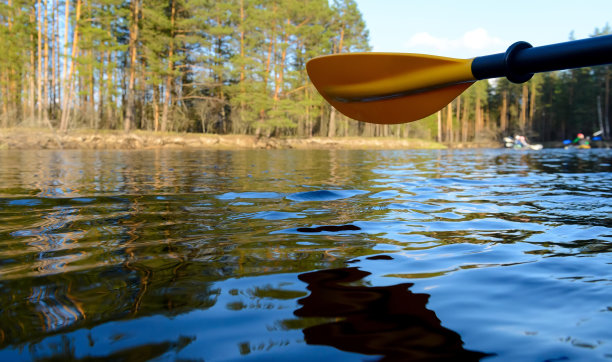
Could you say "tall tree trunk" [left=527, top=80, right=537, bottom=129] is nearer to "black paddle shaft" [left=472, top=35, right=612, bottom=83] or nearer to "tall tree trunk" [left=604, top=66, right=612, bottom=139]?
"tall tree trunk" [left=604, top=66, right=612, bottom=139]

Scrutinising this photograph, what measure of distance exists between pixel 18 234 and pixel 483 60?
2.89 meters

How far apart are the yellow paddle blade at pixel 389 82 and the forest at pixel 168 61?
926 inches

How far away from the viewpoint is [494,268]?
1980 mm

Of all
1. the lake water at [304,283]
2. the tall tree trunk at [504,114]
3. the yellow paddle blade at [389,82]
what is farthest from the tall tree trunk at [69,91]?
the tall tree trunk at [504,114]

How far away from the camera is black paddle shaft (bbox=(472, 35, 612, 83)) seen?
1.54 m

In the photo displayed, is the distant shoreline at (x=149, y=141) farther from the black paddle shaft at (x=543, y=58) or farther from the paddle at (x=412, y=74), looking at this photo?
the black paddle shaft at (x=543, y=58)

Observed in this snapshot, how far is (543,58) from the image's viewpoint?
1.68m

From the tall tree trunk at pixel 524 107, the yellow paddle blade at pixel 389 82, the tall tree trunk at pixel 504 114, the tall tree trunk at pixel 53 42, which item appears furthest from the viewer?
the tall tree trunk at pixel 504 114

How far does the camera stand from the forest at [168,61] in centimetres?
2525

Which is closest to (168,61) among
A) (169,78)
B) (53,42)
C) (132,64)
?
(169,78)

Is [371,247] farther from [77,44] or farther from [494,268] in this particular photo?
[77,44]

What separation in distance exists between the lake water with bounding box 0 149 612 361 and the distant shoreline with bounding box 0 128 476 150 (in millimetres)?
20915

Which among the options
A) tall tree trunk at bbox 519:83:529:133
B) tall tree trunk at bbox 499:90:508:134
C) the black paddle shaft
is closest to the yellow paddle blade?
the black paddle shaft

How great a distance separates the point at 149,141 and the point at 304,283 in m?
24.5
